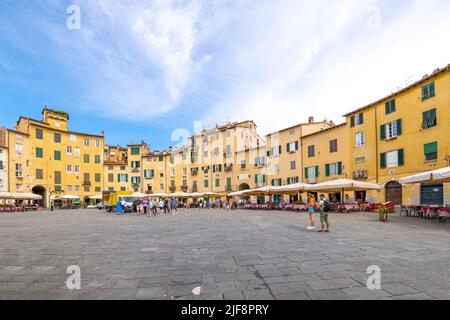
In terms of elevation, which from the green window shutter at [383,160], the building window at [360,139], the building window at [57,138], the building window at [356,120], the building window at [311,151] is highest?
the building window at [57,138]

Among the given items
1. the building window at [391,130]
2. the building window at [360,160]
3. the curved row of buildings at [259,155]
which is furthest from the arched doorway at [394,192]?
the building window at [391,130]

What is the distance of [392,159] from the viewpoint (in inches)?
971

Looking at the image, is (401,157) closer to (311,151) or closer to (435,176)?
(311,151)

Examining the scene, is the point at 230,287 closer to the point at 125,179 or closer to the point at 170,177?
the point at 170,177

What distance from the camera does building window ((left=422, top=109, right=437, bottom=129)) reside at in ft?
69.5

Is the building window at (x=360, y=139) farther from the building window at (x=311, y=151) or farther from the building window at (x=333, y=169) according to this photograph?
the building window at (x=311, y=151)

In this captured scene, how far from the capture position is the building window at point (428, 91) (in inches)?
842

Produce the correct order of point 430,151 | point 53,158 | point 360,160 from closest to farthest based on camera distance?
point 430,151, point 360,160, point 53,158

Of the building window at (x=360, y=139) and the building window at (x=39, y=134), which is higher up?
the building window at (x=39, y=134)

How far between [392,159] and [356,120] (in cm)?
606

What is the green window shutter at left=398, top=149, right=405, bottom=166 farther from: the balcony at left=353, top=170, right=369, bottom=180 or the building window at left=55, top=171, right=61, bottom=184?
the building window at left=55, top=171, right=61, bottom=184

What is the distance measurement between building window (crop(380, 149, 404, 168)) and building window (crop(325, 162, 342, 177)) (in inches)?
201

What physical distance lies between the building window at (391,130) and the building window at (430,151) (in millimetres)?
2919

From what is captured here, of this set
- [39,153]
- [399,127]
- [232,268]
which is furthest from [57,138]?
[232,268]
